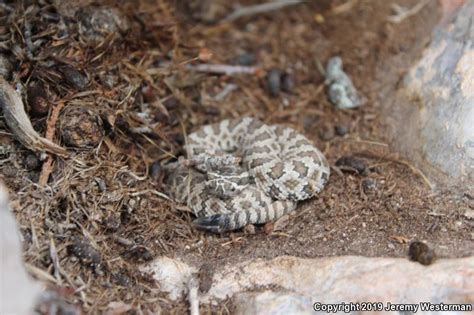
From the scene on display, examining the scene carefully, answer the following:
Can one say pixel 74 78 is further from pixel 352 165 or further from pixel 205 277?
pixel 352 165

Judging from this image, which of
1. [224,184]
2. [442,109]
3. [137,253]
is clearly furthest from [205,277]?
[442,109]

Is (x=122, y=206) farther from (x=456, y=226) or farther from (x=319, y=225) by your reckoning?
(x=456, y=226)

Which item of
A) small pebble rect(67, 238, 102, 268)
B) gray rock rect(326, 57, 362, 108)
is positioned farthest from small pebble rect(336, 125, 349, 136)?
small pebble rect(67, 238, 102, 268)

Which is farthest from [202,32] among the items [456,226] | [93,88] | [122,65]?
[456,226]

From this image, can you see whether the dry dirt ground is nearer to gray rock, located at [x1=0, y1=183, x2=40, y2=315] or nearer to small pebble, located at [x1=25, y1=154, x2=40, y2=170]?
small pebble, located at [x1=25, y1=154, x2=40, y2=170]

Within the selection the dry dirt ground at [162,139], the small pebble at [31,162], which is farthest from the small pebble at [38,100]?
the small pebble at [31,162]
